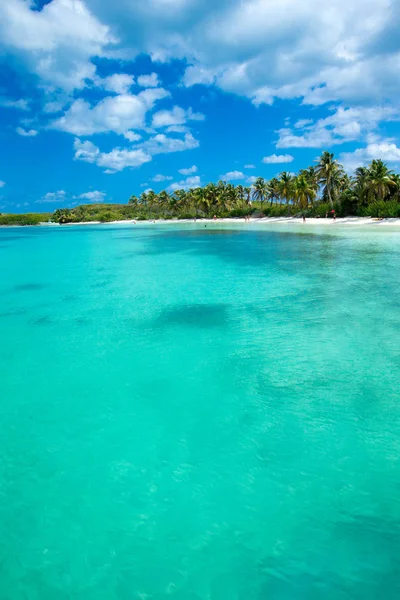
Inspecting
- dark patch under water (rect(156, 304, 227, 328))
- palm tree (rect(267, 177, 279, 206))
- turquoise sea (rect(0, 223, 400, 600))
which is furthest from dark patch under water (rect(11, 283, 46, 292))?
palm tree (rect(267, 177, 279, 206))

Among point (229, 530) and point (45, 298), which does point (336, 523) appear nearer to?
point (229, 530)

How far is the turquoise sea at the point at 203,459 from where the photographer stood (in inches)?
147

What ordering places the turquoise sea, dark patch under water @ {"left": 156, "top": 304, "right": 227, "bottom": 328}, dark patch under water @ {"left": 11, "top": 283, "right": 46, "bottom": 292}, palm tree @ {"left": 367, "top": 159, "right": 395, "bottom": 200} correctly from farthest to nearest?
1. palm tree @ {"left": 367, "top": 159, "right": 395, "bottom": 200}
2. dark patch under water @ {"left": 11, "top": 283, "right": 46, "bottom": 292}
3. dark patch under water @ {"left": 156, "top": 304, "right": 227, "bottom": 328}
4. the turquoise sea

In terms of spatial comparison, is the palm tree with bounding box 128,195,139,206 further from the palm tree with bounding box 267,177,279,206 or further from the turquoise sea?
the turquoise sea

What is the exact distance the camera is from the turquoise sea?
3.75 metres

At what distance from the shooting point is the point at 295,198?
77250 mm

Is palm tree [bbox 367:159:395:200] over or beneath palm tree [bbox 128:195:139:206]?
beneath

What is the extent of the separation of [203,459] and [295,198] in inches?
3084

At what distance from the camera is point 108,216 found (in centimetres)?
14838

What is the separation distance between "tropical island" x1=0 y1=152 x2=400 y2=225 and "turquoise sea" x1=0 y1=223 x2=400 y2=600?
55.7 meters

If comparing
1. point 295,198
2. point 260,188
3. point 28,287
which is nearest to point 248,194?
point 260,188

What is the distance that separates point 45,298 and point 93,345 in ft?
26.9

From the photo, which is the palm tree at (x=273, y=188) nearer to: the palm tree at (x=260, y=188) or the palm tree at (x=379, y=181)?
the palm tree at (x=260, y=188)

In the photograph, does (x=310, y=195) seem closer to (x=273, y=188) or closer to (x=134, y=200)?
(x=273, y=188)
